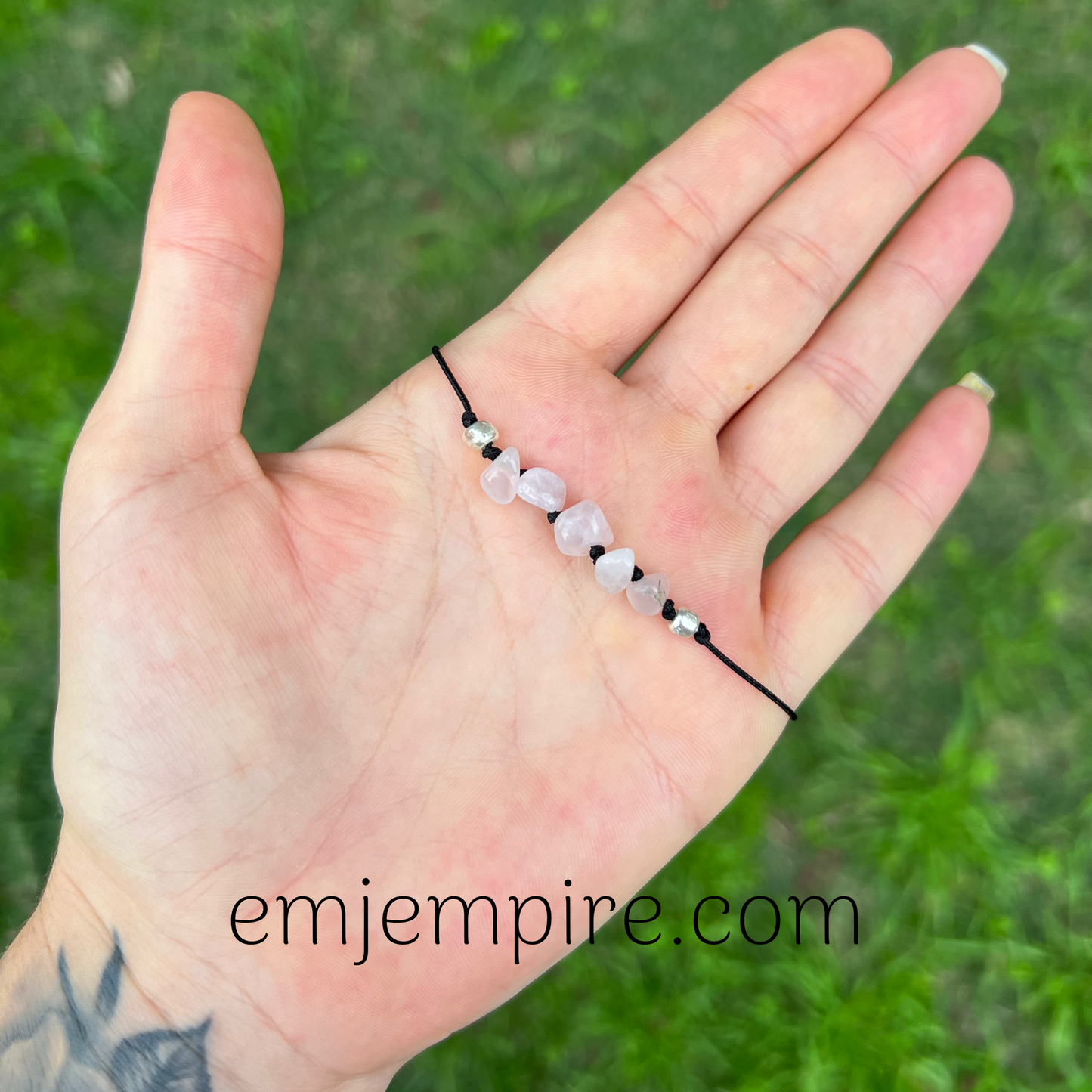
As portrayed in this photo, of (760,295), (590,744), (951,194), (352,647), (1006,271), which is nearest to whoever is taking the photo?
(352,647)

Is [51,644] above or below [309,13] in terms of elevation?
below

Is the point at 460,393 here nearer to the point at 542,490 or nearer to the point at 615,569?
the point at 542,490

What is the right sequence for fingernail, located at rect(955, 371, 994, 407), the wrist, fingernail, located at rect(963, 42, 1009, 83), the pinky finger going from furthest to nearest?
fingernail, located at rect(955, 371, 994, 407), fingernail, located at rect(963, 42, 1009, 83), the pinky finger, the wrist

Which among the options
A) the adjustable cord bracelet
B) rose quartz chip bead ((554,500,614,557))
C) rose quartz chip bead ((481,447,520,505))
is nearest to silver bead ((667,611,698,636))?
the adjustable cord bracelet

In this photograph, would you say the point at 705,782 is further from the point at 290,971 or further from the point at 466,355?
the point at 466,355

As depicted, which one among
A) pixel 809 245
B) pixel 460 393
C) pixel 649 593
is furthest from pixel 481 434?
pixel 809 245

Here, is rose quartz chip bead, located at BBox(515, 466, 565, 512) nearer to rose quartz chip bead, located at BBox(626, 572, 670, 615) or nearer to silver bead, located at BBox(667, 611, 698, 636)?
rose quartz chip bead, located at BBox(626, 572, 670, 615)

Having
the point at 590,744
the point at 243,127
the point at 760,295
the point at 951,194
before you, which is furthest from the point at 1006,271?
the point at 243,127
